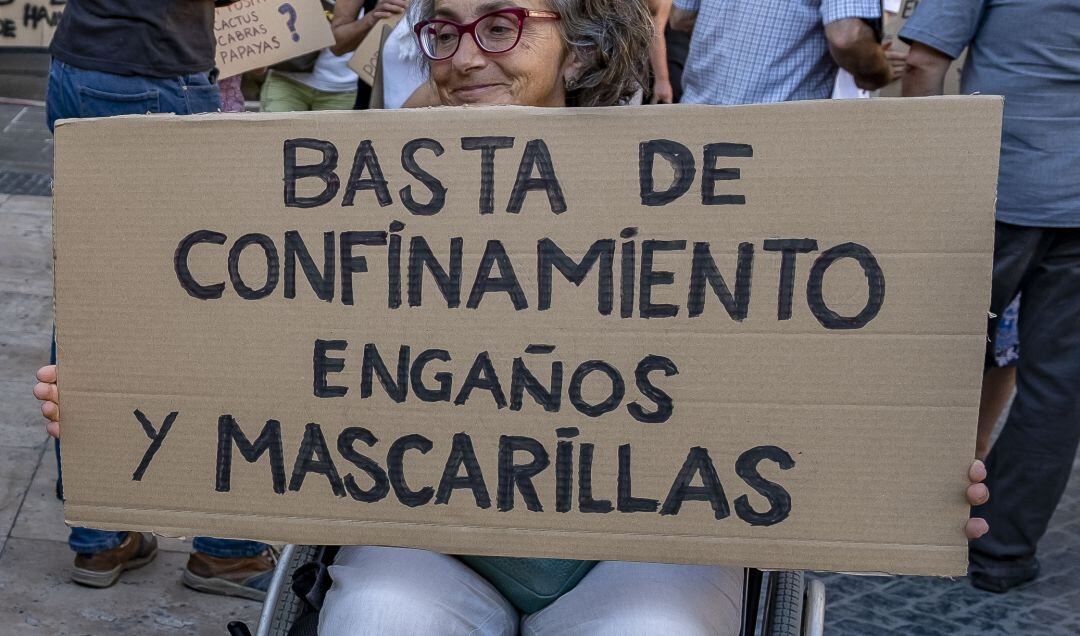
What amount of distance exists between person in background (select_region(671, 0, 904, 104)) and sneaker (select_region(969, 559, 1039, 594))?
138 centimetres

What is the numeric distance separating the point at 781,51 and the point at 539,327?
2084mm

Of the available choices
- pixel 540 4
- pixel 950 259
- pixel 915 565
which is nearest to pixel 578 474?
pixel 915 565

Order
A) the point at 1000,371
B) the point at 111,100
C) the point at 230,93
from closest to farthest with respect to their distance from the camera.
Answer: the point at 111,100 → the point at 1000,371 → the point at 230,93

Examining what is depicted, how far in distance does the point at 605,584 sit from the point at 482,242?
53 cm

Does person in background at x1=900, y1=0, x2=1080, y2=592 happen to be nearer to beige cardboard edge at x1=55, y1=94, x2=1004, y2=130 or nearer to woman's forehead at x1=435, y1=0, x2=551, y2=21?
woman's forehead at x1=435, y1=0, x2=551, y2=21

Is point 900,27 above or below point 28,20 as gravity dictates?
above

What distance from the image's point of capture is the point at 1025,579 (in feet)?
11.2

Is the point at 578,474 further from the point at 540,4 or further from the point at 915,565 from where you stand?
the point at 540,4

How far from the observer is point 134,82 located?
3.02 metres

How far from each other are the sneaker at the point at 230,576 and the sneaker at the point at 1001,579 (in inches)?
73.3

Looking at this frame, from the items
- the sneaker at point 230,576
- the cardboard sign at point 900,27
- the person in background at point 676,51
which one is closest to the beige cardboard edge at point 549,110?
the sneaker at point 230,576

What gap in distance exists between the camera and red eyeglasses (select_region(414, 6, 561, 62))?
2.15 metres

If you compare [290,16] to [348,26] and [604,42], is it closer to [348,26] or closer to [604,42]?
[348,26]

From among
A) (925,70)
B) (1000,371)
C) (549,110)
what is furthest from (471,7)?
→ (1000,371)
